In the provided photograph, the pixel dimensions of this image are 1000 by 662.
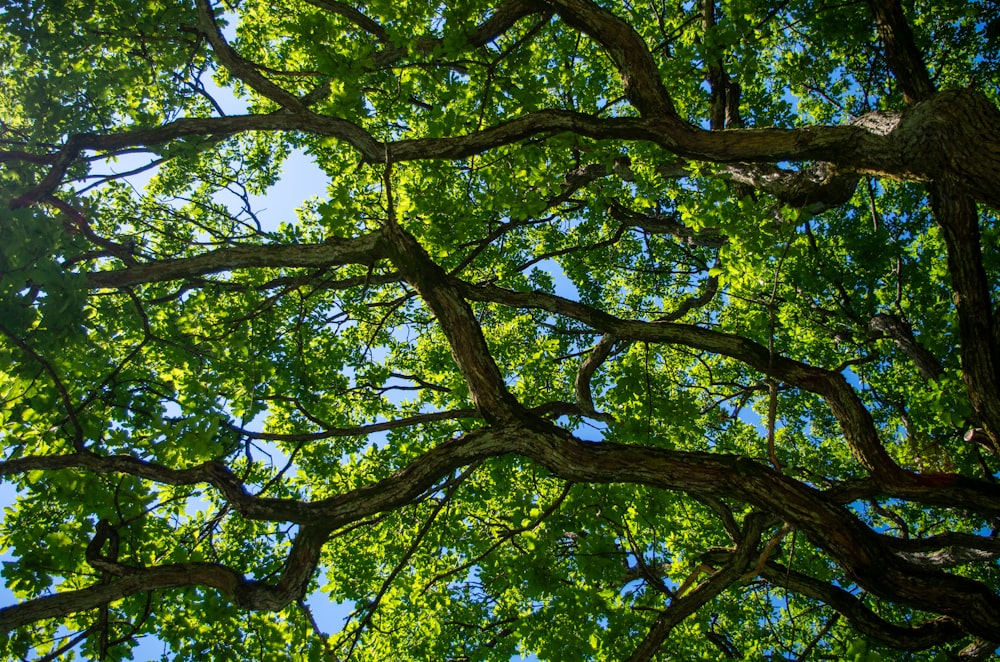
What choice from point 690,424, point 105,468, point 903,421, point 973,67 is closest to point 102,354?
point 105,468

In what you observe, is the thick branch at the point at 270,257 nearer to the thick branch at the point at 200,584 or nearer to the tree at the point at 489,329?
the tree at the point at 489,329

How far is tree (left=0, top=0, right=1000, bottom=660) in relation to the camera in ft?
16.7

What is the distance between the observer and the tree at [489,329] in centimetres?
509

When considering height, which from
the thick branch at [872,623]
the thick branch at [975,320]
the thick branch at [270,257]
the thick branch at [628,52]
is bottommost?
the thick branch at [872,623]

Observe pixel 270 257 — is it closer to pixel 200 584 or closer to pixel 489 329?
pixel 200 584

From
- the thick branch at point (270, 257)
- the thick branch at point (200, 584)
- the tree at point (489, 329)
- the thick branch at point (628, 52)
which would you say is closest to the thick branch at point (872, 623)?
the tree at point (489, 329)

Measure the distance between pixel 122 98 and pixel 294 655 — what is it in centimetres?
900

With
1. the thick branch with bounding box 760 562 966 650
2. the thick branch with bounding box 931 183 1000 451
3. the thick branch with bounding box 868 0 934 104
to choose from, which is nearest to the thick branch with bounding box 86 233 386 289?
the thick branch with bounding box 931 183 1000 451

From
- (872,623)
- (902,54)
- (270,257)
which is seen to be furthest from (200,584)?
(902,54)

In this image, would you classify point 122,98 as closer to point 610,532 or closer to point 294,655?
point 294,655

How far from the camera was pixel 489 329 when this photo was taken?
11.9 meters

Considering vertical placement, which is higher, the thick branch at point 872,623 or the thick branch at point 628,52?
the thick branch at point 628,52

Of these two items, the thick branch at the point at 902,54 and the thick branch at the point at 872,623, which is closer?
the thick branch at the point at 872,623

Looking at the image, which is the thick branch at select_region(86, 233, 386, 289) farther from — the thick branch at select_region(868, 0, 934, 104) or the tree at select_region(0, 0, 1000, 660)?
the thick branch at select_region(868, 0, 934, 104)
